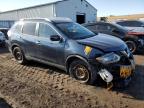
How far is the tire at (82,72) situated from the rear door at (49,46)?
485mm

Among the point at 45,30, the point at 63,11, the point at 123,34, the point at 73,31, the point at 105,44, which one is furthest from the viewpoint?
the point at 63,11

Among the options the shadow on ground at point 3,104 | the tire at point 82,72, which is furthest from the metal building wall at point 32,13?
the shadow on ground at point 3,104

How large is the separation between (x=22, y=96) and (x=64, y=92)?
100 cm

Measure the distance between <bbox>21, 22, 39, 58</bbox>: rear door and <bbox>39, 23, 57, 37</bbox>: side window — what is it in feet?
0.93

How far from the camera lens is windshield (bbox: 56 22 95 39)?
20.7 feet

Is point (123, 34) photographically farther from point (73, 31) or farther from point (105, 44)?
point (105, 44)

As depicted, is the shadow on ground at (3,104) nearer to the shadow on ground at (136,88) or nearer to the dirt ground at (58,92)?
the dirt ground at (58,92)

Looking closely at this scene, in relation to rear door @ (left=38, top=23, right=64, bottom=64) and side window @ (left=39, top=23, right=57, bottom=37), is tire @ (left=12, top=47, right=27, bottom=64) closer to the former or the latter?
rear door @ (left=38, top=23, right=64, bottom=64)

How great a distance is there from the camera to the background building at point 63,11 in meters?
26.6

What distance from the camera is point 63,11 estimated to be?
27.3m

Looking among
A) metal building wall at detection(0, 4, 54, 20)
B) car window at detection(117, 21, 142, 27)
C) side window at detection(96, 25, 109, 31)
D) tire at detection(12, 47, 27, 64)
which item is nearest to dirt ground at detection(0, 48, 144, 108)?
tire at detection(12, 47, 27, 64)

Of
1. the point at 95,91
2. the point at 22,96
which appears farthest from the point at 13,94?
the point at 95,91

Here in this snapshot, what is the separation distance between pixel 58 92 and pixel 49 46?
1.68 meters

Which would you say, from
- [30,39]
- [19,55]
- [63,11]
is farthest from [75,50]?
[63,11]
